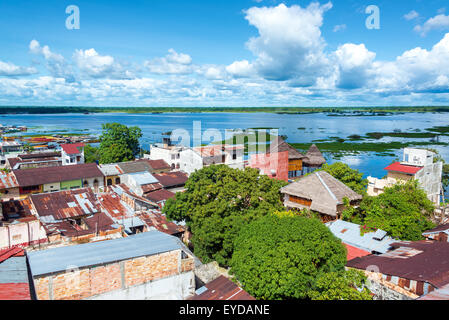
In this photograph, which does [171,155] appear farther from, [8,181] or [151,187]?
[8,181]

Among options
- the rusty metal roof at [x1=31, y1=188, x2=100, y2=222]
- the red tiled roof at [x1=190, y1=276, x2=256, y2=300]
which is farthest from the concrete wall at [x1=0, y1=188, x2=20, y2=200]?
the red tiled roof at [x1=190, y1=276, x2=256, y2=300]

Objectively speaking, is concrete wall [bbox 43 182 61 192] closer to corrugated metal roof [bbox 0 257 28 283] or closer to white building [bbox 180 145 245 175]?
white building [bbox 180 145 245 175]

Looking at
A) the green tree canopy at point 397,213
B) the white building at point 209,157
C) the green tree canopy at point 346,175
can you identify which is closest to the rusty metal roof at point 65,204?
the white building at point 209,157

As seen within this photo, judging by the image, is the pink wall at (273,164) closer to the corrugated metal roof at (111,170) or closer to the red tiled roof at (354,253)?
the red tiled roof at (354,253)
